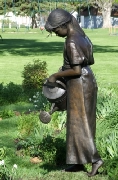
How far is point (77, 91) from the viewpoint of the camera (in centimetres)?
600

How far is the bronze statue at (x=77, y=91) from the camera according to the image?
233 inches

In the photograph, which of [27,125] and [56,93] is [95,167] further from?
[27,125]

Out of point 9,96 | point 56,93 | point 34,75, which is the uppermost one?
point 56,93

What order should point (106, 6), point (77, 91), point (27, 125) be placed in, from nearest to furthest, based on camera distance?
point (77, 91) → point (27, 125) → point (106, 6)

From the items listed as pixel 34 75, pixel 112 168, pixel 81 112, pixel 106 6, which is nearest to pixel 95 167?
pixel 112 168

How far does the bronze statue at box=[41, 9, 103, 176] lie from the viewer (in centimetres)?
593

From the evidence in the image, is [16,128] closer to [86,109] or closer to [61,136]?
[61,136]

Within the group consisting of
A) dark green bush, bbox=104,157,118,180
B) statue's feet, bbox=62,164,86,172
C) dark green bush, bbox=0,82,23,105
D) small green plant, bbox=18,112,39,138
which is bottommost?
dark green bush, bbox=0,82,23,105

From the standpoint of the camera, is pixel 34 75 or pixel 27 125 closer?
pixel 27 125

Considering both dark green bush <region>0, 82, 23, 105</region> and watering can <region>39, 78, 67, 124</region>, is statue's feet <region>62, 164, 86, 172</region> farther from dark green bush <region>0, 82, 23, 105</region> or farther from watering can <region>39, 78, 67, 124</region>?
dark green bush <region>0, 82, 23, 105</region>

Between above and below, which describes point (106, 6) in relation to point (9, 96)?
below

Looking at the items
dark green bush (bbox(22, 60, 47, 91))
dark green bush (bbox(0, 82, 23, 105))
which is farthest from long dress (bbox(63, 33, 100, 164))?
dark green bush (bbox(22, 60, 47, 91))

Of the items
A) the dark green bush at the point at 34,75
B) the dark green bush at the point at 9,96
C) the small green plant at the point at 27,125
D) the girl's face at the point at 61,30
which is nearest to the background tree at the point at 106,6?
the dark green bush at the point at 34,75

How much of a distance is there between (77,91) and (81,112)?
24 centimetres
